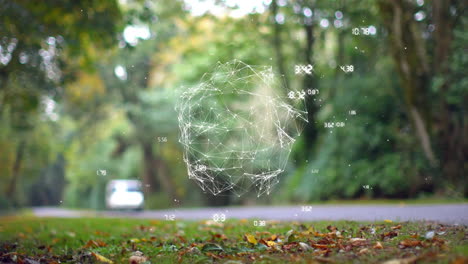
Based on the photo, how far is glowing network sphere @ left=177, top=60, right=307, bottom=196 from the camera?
6.13 m

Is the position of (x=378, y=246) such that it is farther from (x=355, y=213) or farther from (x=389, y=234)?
(x=355, y=213)

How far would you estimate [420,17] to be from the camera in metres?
9.91

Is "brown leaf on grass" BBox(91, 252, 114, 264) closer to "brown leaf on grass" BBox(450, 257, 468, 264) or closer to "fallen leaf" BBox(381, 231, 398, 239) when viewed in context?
"fallen leaf" BBox(381, 231, 398, 239)

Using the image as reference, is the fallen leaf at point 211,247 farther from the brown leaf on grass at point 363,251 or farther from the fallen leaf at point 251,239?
the brown leaf on grass at point 363,251

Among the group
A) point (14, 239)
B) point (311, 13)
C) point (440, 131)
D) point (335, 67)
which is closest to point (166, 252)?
point (14, 239)

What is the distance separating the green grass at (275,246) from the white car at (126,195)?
4.69 meters

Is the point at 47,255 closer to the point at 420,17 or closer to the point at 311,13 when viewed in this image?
the point at 311,13

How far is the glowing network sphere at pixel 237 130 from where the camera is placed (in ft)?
20.1

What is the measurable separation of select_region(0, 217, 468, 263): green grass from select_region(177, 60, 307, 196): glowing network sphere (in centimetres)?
68

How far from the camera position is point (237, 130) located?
6.28 meters

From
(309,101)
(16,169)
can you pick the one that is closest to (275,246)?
(309,101)

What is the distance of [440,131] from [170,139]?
566 cm

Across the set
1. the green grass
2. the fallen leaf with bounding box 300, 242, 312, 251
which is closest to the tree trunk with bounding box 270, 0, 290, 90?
the green grass

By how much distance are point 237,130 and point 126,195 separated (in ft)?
20.7
